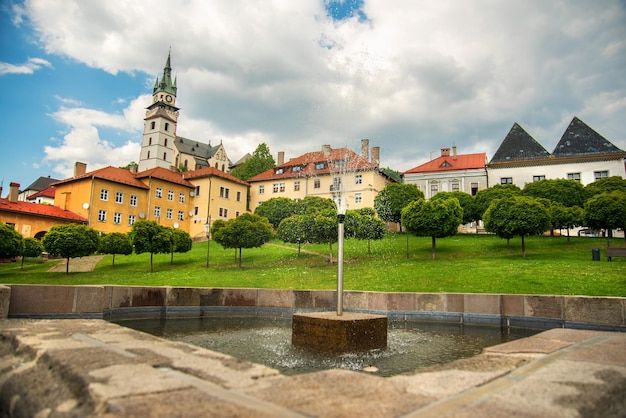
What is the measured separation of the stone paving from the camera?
8.23 feet

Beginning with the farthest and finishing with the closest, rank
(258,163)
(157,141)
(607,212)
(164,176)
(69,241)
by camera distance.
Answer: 1. (157,141)
2. (258,163)
3. (164,176)
4. (69,241)
5. (607,212)

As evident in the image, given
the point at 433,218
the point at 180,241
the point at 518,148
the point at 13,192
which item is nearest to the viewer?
the point at 433,218

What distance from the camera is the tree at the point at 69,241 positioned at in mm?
30188

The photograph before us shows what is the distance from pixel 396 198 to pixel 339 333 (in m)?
42.8

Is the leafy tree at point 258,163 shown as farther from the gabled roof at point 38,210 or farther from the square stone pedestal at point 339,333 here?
the square stone pedestal at point 339,333

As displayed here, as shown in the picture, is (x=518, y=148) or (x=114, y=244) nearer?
(x=114, y=244)

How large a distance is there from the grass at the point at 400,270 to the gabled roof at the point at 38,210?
29.7ft

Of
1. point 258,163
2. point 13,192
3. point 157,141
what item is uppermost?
point 157,141

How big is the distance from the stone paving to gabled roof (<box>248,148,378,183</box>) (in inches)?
2229

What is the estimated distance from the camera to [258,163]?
3388 inches

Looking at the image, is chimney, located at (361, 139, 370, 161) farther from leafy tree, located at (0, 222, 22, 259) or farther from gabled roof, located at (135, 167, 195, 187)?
leafy tree, located at (0, 222, 22, 259)

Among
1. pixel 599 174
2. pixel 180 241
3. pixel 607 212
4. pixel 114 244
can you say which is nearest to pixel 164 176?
pixel 114 244

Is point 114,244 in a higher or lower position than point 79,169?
lower

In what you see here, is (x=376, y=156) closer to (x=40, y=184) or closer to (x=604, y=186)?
(x=604, y=186)
